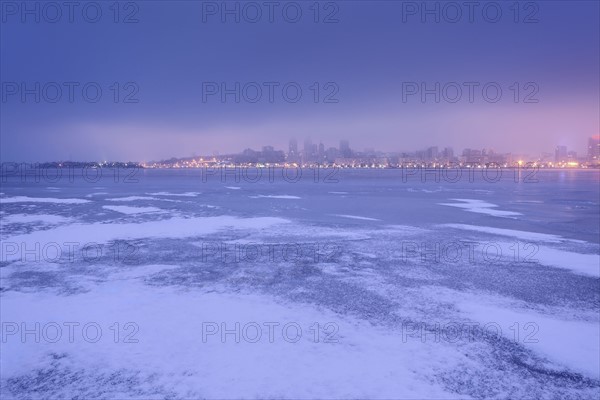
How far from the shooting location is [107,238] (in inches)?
409

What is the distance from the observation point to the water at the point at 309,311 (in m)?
3.85

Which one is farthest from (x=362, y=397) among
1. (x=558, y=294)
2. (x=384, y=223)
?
(x=384, y=223)

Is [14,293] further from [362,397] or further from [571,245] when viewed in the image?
[571,245]

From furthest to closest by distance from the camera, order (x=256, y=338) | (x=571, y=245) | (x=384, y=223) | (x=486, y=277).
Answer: (x=384, y=223) < (x=571, y=245) < (x=486, y=277) < (x=256, y=338)

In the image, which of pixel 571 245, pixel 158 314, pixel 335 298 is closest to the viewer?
pixel 158 314

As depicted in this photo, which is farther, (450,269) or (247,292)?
(450,269)

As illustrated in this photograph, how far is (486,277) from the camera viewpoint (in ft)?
23.1

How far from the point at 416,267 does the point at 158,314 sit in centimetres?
468

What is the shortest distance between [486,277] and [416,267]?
121 cm

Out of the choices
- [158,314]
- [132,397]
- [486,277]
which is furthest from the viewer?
[486,277]

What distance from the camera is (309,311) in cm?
543

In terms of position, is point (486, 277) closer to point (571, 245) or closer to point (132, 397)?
point (571, 245)

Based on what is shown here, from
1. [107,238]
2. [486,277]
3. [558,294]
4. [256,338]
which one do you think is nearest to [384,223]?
[486,277]

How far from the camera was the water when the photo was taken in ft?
12.6
